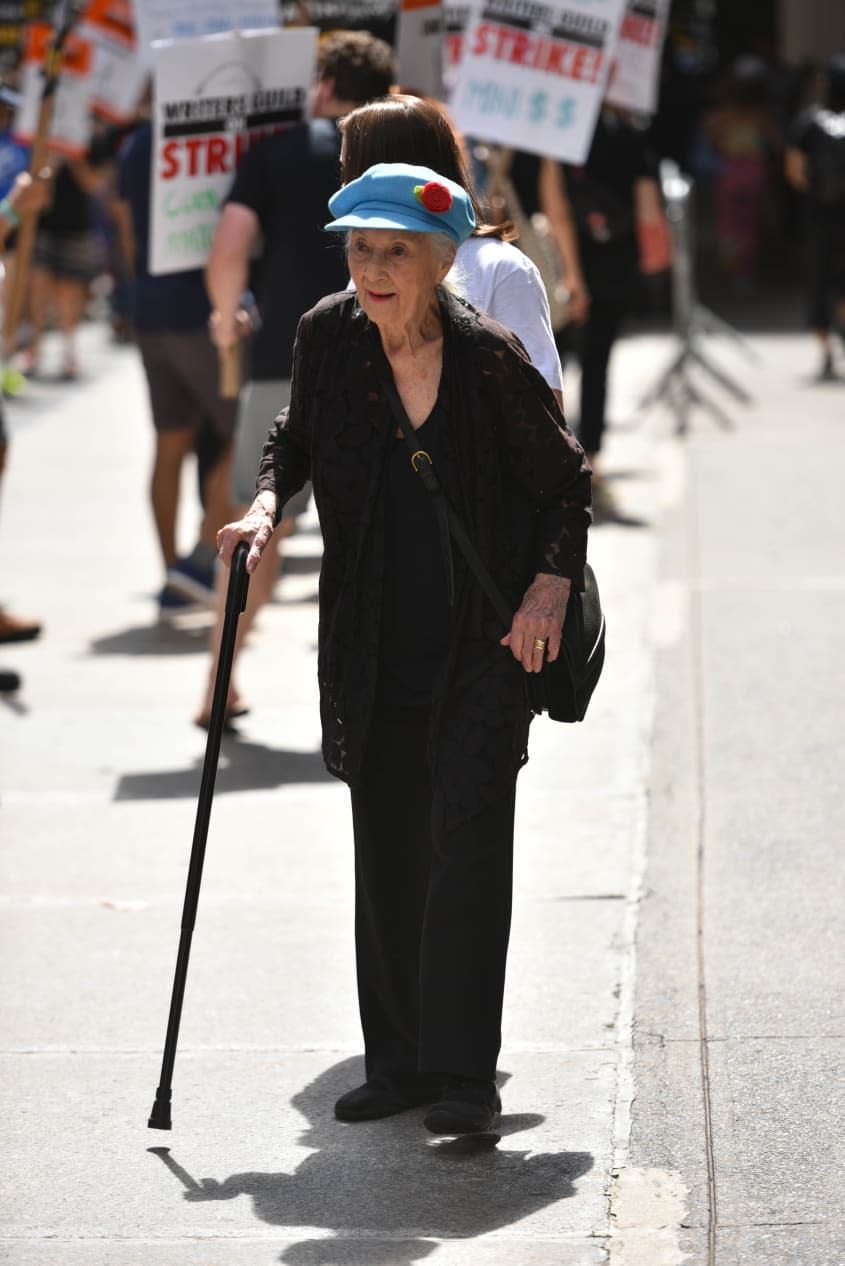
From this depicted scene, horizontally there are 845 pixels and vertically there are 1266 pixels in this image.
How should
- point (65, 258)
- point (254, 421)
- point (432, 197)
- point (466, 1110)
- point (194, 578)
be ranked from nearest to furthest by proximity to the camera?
point (432, 197) < point (466, 1110) < point (254, 421) < point (194, 578) < point (65, 258)

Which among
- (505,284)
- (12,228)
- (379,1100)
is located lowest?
(379,1100)

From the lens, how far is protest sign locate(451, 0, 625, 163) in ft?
30.3

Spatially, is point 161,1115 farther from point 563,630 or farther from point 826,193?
point 826,193

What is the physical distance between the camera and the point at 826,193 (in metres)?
15.4

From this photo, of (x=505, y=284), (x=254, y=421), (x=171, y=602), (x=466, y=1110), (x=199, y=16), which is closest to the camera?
(x=466, y=1110)

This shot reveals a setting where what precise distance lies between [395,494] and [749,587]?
516 cm

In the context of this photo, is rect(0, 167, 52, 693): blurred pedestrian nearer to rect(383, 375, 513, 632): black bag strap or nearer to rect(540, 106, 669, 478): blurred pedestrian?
rect(540, 106, 669, 478): blurred pedestrian

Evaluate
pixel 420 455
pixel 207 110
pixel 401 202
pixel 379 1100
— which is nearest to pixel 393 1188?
pixel 379 1100

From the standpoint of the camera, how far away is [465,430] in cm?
403

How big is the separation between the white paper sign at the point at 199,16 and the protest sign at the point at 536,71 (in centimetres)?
90

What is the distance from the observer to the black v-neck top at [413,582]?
4051 mm

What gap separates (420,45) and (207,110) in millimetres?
1122

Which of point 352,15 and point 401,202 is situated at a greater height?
point 401,202

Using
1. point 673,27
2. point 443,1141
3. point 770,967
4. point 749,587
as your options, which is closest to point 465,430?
point 443,1141
